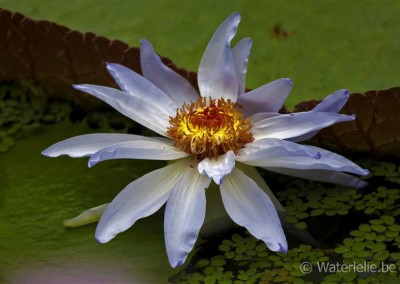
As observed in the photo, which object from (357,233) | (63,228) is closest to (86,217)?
(63,228)

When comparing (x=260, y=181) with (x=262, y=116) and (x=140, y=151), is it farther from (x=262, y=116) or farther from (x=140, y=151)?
(x=140, y=151)

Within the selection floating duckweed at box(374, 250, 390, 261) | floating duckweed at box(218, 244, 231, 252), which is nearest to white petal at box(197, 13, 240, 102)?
floating duckweed at box(218, 244, 231, 252)

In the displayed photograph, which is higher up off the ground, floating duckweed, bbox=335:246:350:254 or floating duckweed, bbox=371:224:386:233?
floating duckweed, bbox=371:224:386:233

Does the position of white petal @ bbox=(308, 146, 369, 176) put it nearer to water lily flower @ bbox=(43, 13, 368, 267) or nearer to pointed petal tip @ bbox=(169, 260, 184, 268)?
water lily flower @ bbox=(43, 13, 368, 267)

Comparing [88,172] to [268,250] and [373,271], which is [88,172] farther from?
[373,271]

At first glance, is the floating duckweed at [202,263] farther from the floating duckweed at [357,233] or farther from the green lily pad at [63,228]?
the floating duckweed at [357,233]

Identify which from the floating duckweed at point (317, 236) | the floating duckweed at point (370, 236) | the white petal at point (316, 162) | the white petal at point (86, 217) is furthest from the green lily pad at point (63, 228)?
the floating duckweed at point (370, 236)

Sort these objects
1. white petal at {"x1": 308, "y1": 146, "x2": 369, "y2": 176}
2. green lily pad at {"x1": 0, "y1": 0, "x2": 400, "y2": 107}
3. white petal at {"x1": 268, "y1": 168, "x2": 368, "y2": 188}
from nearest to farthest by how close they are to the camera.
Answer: white petal at {"x1": 308, "y1": 146, "x2": 369, "y2": 176} → white petal at {"x1": 268, "y1": 168, "x2": 368, "y2": 188} → green lily pad at {"x1": 0, "y1": 0, "x2": 400, "y2": 107}
